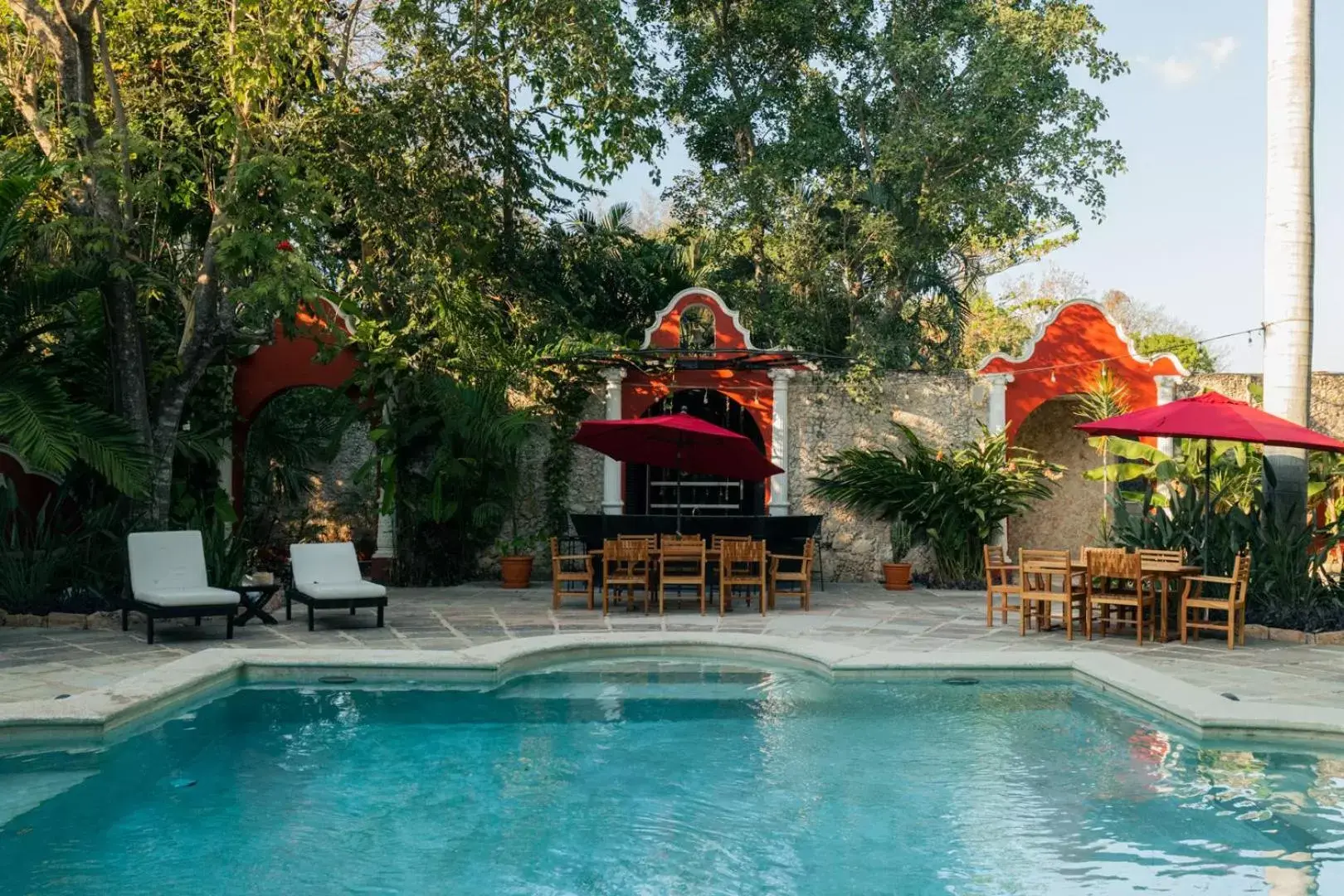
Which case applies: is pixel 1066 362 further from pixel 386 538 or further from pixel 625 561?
pixel 386 538

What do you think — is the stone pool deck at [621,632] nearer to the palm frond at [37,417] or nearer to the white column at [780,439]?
the palm frond at [37,417]

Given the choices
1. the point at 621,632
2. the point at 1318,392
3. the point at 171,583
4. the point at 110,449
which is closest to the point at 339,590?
the point at 171,583

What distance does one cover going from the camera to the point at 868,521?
16.3 meters

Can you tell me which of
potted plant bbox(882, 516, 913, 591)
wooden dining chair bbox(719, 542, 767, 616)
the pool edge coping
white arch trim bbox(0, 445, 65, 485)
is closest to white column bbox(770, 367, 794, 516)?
potted plant bbox(882, 516, 913, 591)

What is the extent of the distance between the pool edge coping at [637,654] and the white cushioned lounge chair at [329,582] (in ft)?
4.57

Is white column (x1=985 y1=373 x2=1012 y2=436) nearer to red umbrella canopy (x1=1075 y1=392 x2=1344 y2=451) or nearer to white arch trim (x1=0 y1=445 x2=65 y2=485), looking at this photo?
red umbrella canopy (x1=1075 y1=392 x2=1344 y2=451)

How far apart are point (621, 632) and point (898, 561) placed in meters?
6.40

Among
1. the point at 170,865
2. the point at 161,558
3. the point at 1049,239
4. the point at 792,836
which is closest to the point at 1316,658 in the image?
the point at 792,836

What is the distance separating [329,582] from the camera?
1137cm

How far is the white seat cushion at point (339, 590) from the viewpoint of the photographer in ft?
35.7

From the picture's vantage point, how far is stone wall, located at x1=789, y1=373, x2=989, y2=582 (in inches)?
651

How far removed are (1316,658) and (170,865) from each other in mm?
8832

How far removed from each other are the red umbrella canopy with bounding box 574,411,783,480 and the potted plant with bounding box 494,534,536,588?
3042 mm

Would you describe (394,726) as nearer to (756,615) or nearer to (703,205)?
(756,615)
